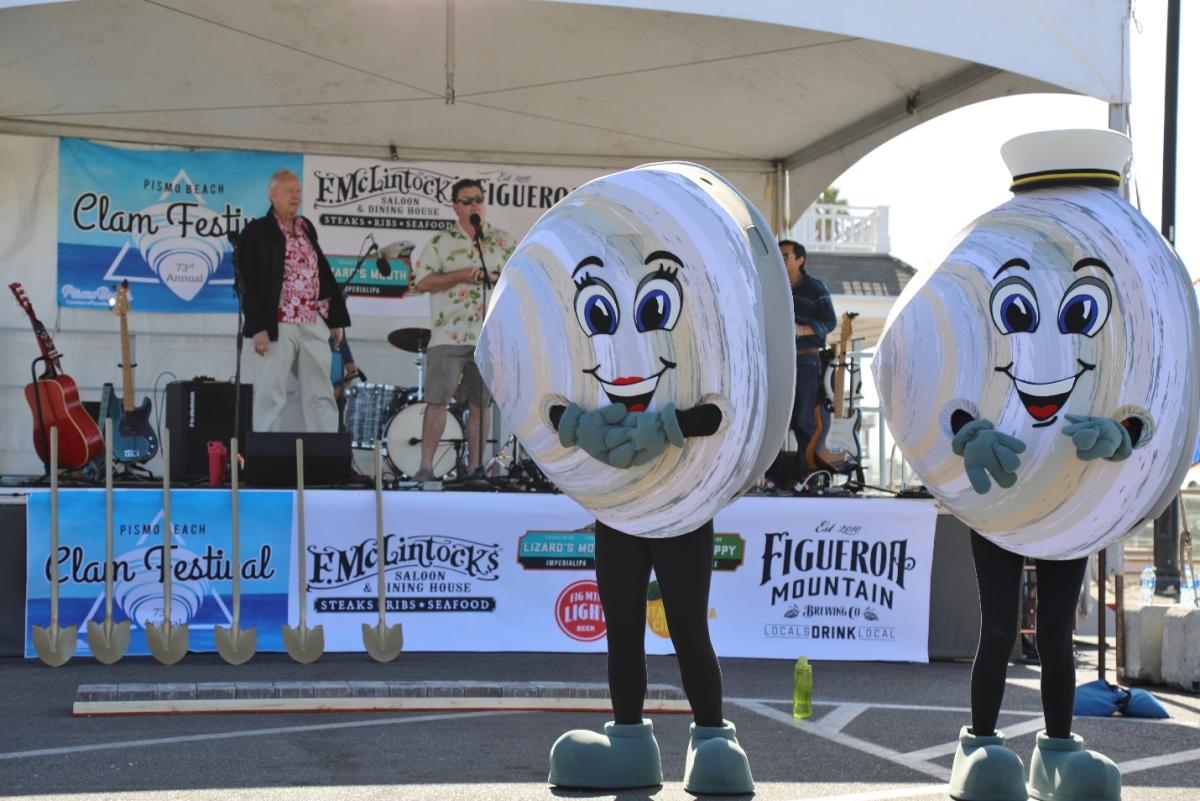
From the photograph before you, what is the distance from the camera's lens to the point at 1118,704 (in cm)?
605

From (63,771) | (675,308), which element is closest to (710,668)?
(675,308)

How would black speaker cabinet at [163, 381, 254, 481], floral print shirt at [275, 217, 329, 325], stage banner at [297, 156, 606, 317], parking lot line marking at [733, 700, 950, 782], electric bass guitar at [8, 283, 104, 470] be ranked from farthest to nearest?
stage banner at [297, 156, 606, 317] → floral print shirt at [275, 217, 329, 325] → black speaker cabinet at [163, 381, 254, 481] → electric bass guitar at [8, 283, 104, 470] → parking lot line marking at [733, 700, 950, 782]

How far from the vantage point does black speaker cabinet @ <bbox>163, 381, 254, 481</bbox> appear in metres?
9.08

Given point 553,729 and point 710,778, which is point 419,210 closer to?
point 553,729

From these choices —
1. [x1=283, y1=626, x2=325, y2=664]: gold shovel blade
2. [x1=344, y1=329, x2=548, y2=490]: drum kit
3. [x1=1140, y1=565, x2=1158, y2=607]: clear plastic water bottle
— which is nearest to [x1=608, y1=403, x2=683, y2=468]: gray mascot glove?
[x1=283, y1=626, x2=325, y2=664]: gold shovel blade

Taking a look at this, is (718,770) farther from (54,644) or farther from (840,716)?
(54,644)

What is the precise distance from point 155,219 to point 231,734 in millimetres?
6245

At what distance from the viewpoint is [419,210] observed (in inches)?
426

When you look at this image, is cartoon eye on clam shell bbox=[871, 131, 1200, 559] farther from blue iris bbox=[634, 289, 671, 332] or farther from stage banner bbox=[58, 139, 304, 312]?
stage banner bbox=[58, 139, 304, 312]

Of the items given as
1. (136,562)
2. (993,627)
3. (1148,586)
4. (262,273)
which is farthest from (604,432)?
(262,273)

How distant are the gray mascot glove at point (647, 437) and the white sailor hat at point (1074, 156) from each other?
146cm

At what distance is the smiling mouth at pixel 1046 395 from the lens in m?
3.80

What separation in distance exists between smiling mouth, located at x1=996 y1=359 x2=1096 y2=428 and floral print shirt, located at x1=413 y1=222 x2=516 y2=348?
6.91 metres

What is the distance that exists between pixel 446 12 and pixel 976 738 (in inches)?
235
